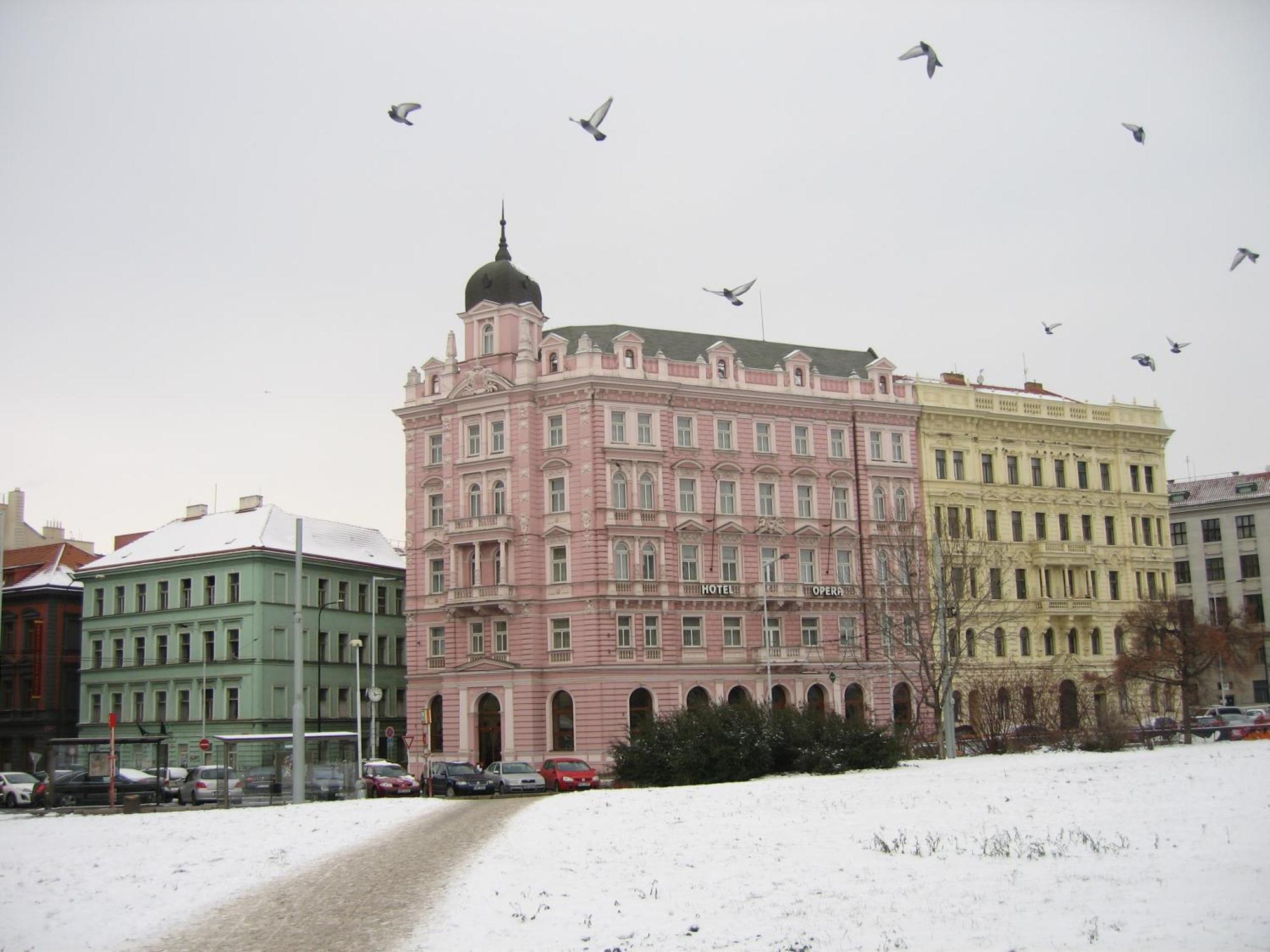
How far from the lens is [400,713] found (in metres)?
82.1

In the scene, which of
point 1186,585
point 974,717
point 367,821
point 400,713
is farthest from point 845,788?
point 1186,585

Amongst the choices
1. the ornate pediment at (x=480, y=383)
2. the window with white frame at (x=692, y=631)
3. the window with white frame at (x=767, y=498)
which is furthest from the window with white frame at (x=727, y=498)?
the ornate pediment at (x=480, y=383)

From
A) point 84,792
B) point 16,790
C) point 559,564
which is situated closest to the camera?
point 84,792

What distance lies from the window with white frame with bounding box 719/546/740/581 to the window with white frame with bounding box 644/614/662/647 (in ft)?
14.7

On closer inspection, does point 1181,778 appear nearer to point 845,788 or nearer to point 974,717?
point 845,788

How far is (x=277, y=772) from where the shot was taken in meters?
45.1

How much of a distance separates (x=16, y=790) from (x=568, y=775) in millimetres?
20308

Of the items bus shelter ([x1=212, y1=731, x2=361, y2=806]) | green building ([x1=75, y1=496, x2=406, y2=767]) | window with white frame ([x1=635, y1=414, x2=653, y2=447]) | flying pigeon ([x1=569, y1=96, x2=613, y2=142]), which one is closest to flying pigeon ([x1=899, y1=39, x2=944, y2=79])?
flying pigeon ([x1=569, y1=96, x2=613, y2=142])

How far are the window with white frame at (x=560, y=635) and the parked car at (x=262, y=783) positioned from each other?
2235 centimetres

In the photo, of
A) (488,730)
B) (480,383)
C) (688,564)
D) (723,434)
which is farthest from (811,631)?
(480,383)

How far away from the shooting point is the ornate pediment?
226 ft

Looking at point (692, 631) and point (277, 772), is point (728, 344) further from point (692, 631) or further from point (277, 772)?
point (277, 772)

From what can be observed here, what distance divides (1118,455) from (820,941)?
73.6 m

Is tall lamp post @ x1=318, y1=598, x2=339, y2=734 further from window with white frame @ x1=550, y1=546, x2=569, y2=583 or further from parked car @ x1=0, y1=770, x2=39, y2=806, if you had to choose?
parked car @ x1=0, y1=770, x2=39, y2=806
